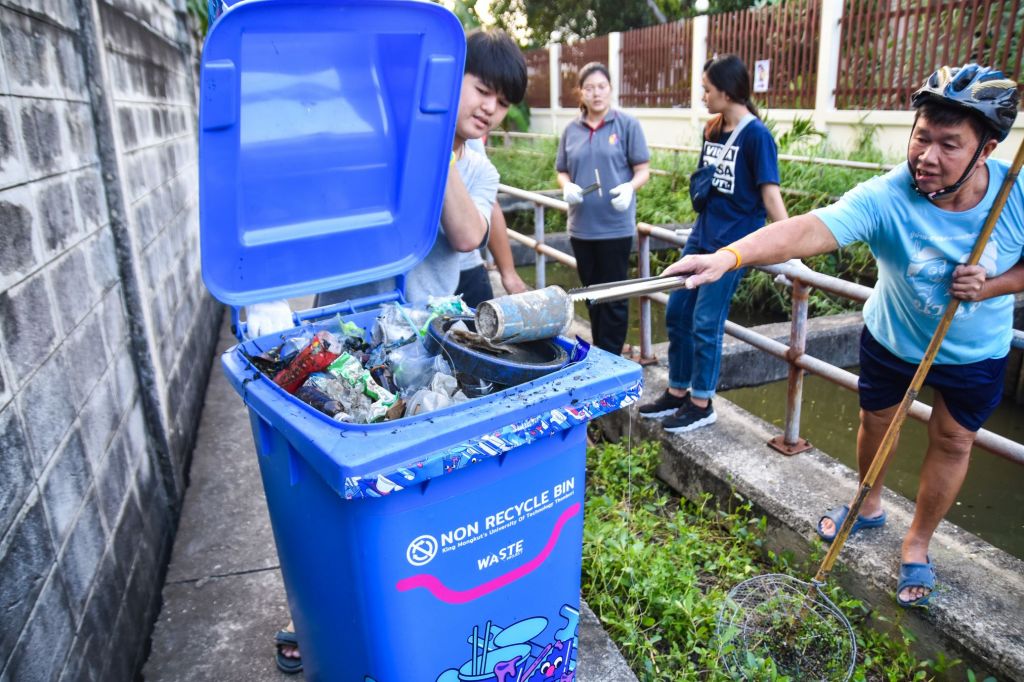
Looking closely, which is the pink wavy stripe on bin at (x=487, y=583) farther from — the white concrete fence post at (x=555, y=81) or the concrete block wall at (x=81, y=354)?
the white concrete fence post at (x=555, y=81)

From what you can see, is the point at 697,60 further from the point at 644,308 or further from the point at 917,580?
the point at 917,580

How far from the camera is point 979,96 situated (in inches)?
73.0

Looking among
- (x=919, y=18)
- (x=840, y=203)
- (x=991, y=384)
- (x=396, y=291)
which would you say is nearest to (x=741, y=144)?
(x=840, y=203)

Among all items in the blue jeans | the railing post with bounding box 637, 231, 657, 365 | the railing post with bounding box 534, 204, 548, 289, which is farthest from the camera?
the railing post with bounding box 534, 204, 548, 289

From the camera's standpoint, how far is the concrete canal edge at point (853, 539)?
209 centimetres

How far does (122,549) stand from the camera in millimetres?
2102

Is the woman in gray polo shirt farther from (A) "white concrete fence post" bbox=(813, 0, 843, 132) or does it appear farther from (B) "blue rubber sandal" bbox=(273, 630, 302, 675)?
(A) "white concrete fence post" bbox=(813, 0, 843, 132)

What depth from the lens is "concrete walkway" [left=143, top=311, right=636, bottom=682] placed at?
6.81 feet

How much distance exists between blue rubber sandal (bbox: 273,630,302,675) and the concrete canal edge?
1.77 m

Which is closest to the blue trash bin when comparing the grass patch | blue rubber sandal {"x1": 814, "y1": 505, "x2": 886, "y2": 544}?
the grass patch

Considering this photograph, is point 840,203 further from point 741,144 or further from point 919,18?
point 919,18

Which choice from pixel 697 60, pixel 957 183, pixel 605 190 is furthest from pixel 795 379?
pixel 697 60

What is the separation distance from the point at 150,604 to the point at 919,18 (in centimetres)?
851

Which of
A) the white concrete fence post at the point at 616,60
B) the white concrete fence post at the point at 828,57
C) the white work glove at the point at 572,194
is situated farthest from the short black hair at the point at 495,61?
the white concrete fence post at the point at 616,60
